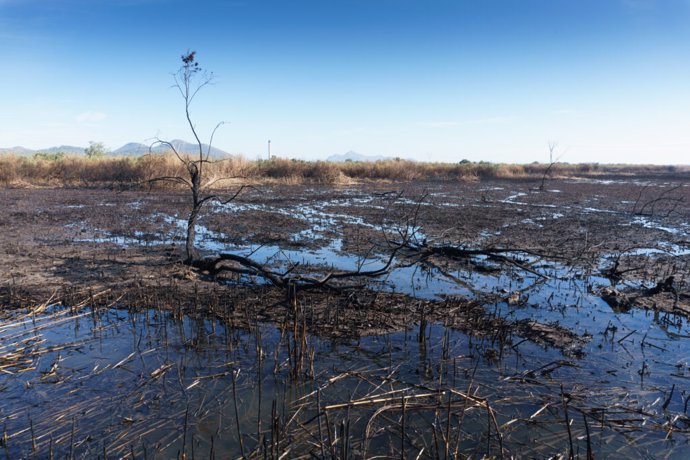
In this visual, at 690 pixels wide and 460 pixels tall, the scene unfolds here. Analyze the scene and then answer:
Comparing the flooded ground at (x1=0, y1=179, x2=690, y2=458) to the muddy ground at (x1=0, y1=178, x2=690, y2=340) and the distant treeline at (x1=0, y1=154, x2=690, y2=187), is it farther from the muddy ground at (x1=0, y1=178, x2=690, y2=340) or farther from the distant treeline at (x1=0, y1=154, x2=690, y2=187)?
the distant treeline at (x1=0, y1=154, x2=690, y2=187)

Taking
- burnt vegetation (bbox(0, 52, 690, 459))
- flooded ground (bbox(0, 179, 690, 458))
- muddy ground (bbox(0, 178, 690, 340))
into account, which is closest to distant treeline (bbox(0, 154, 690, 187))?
muddy ground (bbox(0, 178, 690, 340))

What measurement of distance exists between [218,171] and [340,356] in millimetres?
15951

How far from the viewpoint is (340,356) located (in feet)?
16.0

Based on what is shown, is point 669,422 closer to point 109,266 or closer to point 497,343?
point 497,343

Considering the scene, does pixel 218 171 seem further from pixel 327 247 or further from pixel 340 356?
pixel 340 356

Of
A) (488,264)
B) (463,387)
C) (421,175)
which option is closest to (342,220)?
(488,264)

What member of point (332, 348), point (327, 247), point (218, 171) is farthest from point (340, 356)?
point (218, 171)

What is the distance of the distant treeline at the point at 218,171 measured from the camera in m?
25.7

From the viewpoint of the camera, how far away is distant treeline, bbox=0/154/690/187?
25703 mm

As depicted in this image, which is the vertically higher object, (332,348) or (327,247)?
(327,247)

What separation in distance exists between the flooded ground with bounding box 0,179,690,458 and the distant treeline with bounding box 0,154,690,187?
11240 millimetres

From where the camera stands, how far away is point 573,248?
10695mm

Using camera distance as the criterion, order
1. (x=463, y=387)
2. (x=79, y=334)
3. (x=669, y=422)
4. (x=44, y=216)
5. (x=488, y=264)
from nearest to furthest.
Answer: (x=669, y=422), (x=463, y=387), (x=79, y=334), (x=488, y=264), (x=44, y=216)

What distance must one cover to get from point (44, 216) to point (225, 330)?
1227 cm
